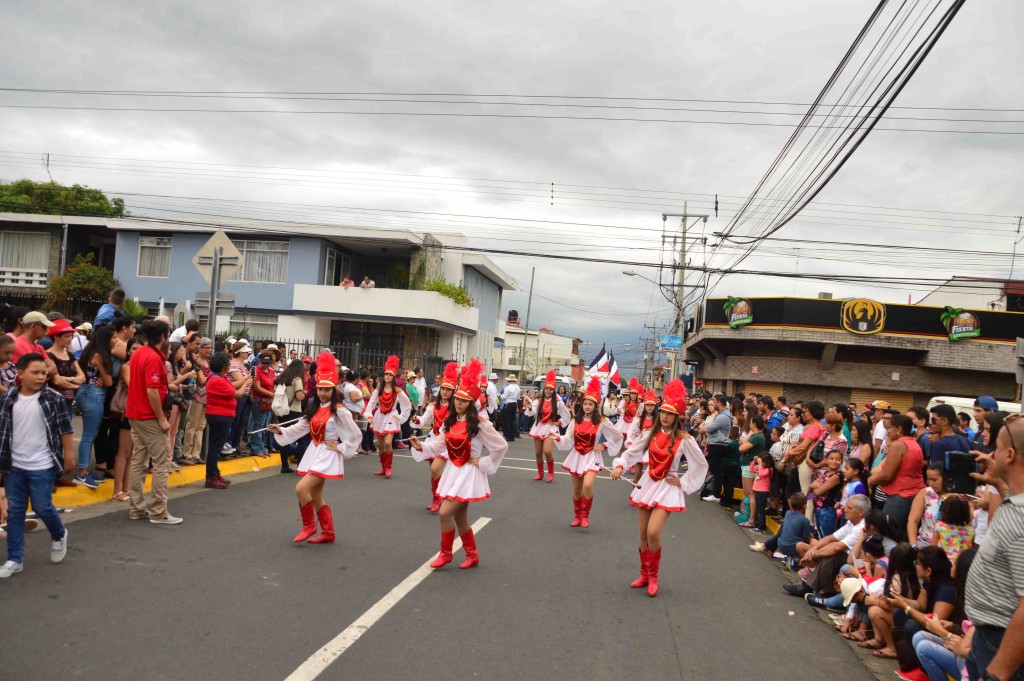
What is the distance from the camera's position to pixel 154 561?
23.3 ft

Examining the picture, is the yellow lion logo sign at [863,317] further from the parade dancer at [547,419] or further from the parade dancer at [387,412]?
the parade dancer at [387,412]

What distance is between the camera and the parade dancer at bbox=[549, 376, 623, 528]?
10.8 meters

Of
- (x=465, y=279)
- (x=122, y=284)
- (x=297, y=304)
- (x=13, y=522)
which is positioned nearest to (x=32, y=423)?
(x=13, y=522)

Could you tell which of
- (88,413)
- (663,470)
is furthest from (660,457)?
(88,413)

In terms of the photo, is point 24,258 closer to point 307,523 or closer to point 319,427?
point 319,427

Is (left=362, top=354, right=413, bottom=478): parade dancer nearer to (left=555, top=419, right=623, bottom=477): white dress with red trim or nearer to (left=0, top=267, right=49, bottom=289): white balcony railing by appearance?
(left=555, top=419, right=623, bottom=477): white dress with red trim

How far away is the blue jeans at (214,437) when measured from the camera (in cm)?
1087

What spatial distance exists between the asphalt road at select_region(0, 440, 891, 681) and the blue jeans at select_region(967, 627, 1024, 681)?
229cm

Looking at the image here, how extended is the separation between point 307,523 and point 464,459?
75.2 inches

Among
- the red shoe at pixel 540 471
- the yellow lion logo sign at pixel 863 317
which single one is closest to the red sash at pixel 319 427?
the red shoe at pixel 540 471

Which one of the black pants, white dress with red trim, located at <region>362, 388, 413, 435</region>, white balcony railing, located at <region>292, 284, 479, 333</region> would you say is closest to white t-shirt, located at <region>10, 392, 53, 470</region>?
white dress with red trim, located at <region>362, 388, 413, 435</region>

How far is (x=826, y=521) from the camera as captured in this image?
991 centimetres

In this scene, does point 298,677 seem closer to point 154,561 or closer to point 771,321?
point 154,561

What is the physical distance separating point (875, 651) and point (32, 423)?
24.1 feet
